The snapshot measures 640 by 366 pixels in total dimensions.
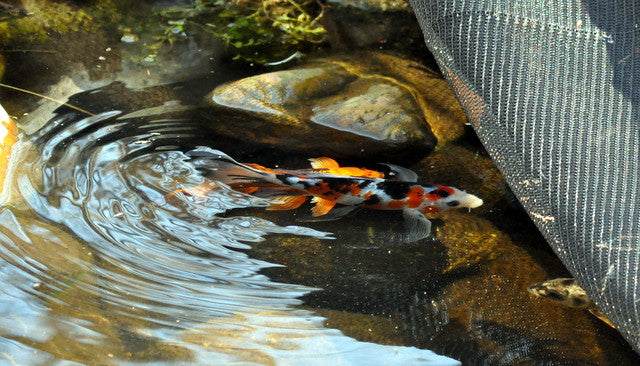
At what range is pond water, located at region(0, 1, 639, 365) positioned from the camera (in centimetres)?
296

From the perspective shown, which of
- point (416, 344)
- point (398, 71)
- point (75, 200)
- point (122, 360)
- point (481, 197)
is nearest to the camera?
point (122, 360)

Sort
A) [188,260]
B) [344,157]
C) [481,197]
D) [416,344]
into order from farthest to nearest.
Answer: [344,157]
[481,197]
[188,260]
[416,344]

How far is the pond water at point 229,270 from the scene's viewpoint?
9.73ft

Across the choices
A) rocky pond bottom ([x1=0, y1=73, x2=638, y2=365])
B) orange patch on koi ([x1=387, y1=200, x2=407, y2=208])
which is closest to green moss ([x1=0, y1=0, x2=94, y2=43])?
rocky pond bottom ([x1=0, y1=73, x2=638, y2=365])

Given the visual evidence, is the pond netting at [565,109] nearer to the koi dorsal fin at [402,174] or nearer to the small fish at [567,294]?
the small fish at [567,294]

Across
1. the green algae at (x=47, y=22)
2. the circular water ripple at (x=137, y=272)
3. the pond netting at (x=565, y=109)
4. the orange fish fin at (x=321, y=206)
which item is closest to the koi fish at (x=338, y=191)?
the orange fish fin at (x=321, y=206)

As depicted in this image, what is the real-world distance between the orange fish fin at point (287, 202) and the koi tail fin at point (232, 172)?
0.12 m

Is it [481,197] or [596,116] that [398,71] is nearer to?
[481,197]

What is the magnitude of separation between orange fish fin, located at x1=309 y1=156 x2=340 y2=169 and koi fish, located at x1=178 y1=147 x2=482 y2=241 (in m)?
0.18

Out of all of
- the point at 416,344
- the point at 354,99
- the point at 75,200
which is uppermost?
the point at 354,99

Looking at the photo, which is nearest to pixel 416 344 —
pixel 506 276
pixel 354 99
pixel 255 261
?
pixel 506 276

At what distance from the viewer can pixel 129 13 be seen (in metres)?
5.77

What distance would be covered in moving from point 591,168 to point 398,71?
96.7 inches

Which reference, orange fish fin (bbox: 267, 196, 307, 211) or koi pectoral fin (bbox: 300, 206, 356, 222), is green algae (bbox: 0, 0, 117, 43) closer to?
orange fish fin (bbox: 267, 196, 307, 211)
